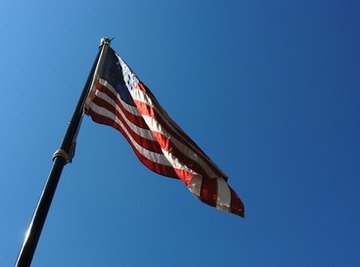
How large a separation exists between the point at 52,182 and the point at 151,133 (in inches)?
119

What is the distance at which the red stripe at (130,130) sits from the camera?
9.17 meters

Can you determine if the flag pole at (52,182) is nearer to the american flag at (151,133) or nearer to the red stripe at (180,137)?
the american flag at (151,133)

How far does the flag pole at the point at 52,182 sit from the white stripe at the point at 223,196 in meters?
2.73

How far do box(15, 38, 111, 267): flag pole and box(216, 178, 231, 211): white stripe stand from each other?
2.73 metres

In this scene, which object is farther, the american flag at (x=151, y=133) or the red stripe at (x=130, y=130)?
the red stripe at (x=130, y=130)

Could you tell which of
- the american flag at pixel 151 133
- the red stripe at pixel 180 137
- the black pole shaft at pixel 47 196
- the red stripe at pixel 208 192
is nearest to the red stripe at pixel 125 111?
the american flag at pixel 151 133

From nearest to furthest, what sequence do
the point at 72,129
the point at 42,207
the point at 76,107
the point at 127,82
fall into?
the point at 42,207 < the point at 72,129 < the point at 76,107 < the point at 127,82

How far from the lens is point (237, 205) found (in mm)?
8148

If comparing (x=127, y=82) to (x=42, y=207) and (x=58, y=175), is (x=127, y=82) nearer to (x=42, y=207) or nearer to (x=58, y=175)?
(x=58, y=175)

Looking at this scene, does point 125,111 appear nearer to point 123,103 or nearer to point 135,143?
point 123,103

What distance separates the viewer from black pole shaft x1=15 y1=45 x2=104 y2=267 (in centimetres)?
570

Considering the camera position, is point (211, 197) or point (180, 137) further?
point (180, 137)

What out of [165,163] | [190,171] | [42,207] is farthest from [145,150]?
[42,207]

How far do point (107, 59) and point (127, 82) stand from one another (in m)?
0.92
